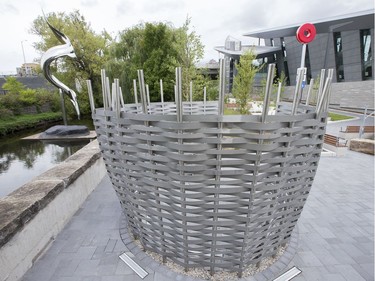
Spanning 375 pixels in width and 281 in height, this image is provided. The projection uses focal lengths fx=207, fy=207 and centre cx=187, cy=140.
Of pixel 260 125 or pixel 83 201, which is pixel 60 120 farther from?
pixel 260 125

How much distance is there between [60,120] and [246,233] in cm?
2073

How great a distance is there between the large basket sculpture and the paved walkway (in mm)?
509

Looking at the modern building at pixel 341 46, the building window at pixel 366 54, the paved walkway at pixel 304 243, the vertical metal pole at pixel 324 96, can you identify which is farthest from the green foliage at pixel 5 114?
the building window at pixel 366 54

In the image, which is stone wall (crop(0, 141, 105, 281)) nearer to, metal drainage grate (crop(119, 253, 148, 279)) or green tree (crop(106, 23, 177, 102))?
metal drainage grate (crop(119, 253, 148, 279))

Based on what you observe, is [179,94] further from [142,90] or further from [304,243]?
[304,243]

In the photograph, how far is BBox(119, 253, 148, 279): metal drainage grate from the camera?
194 centimetres

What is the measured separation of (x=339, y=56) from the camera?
22359 mm

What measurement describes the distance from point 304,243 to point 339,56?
1064 inches

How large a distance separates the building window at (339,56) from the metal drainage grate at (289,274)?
1053 inches

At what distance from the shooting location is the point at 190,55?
36.7 feet

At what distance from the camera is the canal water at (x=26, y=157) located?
5.96m

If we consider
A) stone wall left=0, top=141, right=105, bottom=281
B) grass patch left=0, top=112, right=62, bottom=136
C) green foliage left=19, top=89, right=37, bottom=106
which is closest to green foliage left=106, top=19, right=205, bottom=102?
grass patch left=0, top=112, right=62, bottom=136

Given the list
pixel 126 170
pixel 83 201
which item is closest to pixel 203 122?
pixel 126 170

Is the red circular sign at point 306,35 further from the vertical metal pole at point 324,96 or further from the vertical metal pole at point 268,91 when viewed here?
the vertical metal pole at point 268,91
